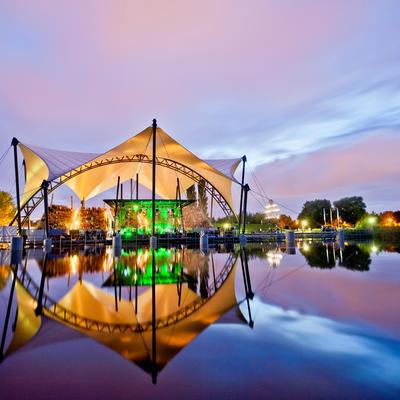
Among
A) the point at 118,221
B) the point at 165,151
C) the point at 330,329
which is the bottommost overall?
the point at 330,329

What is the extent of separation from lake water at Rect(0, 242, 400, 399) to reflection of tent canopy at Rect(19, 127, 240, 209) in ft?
60.9

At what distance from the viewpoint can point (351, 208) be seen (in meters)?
57.2

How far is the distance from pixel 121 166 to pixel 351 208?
154 feet

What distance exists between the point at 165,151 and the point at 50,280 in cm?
2133

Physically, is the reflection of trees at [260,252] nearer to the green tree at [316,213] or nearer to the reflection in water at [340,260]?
the reflection in water at [340,260]

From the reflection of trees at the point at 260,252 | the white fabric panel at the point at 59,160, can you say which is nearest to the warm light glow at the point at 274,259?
the reflection of trees at the point at 260,252

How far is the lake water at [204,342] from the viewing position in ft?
5.71

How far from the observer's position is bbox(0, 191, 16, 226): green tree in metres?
34.2

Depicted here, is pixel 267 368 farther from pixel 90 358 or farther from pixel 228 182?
pixel 228 182

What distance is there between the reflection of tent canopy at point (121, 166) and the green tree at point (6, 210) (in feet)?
30.5

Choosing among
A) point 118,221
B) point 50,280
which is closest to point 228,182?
point 118,221

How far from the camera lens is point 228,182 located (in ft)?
96.9

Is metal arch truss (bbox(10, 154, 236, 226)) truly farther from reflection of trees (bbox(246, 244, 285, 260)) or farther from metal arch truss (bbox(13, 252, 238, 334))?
metal arch truss (bbox(13, 252, 238, 334))

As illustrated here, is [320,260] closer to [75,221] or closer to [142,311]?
[142,311]
